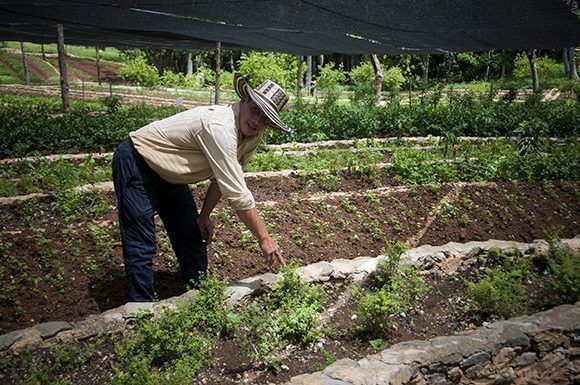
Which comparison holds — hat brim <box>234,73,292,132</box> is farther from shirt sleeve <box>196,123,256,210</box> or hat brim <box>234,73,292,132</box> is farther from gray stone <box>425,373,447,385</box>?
gray stone <box>425,373,447,385</box>

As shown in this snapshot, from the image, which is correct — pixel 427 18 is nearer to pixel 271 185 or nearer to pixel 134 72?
pixel 271 185

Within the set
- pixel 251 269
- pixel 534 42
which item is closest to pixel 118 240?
pixel 251 269

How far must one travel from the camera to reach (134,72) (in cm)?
2212

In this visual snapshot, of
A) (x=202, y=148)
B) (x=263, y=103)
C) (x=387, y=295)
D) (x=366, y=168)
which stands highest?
(x=263, y=103)

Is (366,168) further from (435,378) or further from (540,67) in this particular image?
(540,67)

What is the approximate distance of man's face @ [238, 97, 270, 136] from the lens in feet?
9.89

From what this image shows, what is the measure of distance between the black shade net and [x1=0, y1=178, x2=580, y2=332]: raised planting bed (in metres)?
2.51

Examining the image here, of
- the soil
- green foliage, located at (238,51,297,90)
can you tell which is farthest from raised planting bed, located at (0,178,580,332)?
green foliage, located at (238,51,297,90)

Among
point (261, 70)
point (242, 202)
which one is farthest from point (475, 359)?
point (261, 70)

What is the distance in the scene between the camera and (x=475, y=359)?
9.87 feet

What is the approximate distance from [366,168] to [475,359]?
13.8 ft

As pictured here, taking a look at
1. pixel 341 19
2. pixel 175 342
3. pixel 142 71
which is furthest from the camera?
pixel 142 71

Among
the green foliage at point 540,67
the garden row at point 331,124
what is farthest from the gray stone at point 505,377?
the green foliage at point 540,67

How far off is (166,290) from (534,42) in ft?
31.0
